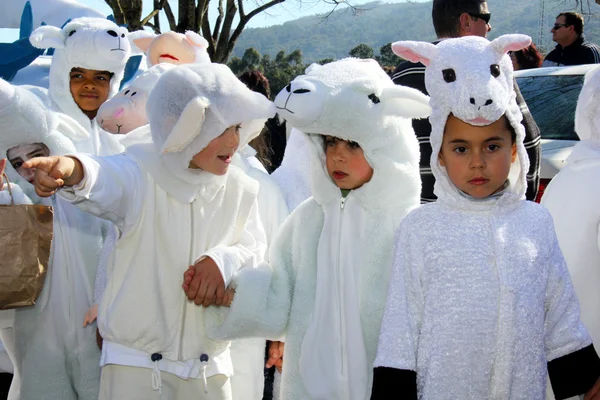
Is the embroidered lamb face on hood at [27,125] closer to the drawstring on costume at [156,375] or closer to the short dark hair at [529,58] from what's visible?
the drawstring on costume at [156,375]

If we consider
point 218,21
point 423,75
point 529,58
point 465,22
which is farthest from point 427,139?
point 218,21

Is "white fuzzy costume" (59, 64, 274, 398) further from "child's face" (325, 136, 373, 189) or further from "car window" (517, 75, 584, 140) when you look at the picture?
"car window" (517, 75, 584, 140)

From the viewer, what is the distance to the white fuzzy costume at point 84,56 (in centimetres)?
462

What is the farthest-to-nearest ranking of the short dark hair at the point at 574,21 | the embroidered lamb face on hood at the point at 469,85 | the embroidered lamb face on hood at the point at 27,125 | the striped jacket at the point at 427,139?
the short dark hair at the point at 574,21 → the striped jacket at the point at 427,139 → the embroidered lamb face on hood at the point at 27,125 → the embroidered lamb face on hood at the point at 469,85

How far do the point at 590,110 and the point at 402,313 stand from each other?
56.2 inches

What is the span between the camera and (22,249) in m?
3.77

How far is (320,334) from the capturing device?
316 centimetres

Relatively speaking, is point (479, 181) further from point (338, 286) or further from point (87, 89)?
point (87, 89)

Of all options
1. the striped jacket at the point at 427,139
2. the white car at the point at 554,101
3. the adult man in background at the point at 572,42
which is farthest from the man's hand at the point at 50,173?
the adult man in background at the point at 572,42

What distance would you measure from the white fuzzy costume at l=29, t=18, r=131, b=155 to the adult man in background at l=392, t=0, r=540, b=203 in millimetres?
1605

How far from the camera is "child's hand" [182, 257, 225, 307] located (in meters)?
3.21

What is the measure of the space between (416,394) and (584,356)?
1.99ft

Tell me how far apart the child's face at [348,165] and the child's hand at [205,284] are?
61cm

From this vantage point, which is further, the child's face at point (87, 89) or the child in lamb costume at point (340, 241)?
the child's face at point (87, 89)
